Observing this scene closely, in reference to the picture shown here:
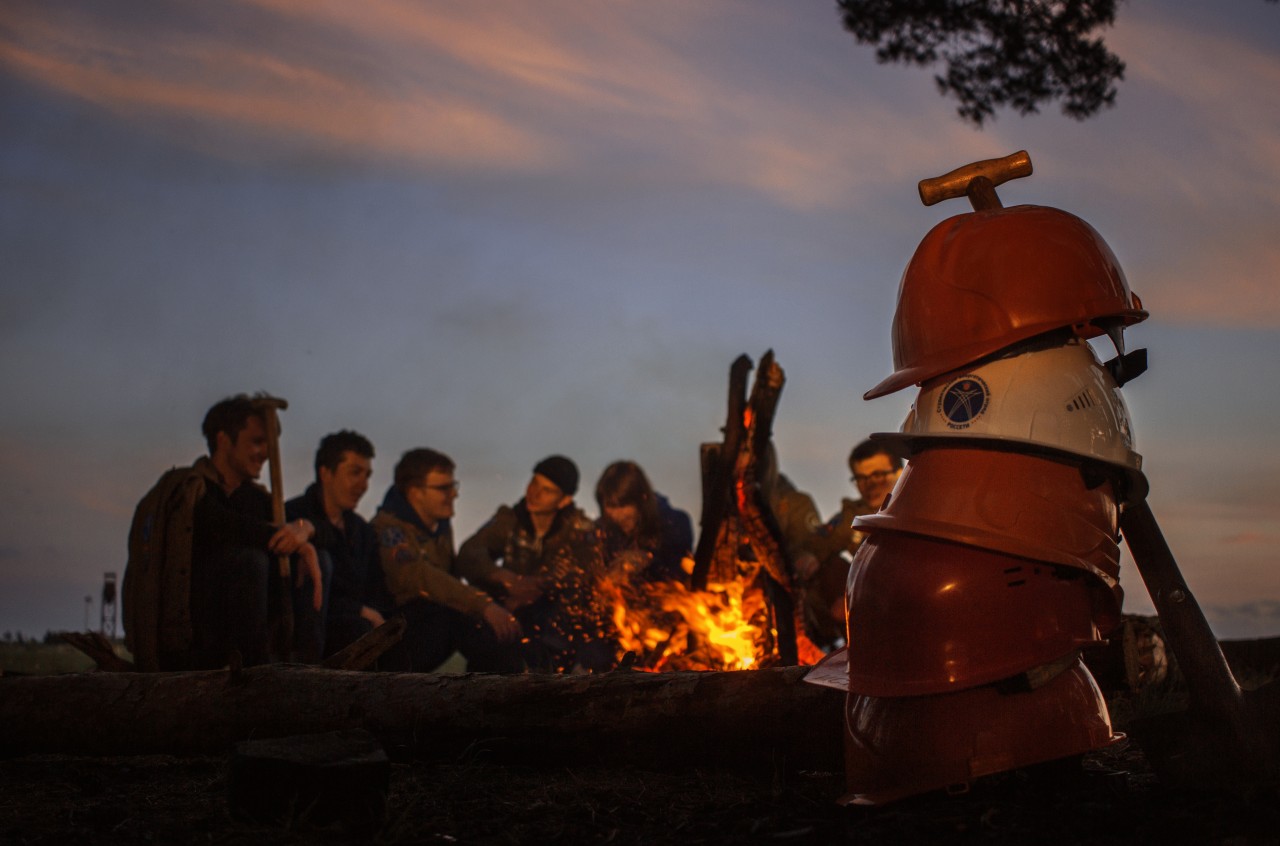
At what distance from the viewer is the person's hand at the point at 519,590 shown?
946 cm

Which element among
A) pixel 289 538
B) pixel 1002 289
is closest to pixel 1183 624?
pixel 1002 289

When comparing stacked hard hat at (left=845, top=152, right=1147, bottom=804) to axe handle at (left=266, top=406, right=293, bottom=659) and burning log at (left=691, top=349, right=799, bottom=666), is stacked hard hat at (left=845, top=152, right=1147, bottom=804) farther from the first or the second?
axe handle at (left=266, top=406, right=293, bottom=659)

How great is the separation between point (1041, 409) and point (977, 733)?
985 millimetres

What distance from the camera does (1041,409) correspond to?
3.66 m

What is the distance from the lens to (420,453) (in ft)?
32.5

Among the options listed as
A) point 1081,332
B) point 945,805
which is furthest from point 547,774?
point 1081,332

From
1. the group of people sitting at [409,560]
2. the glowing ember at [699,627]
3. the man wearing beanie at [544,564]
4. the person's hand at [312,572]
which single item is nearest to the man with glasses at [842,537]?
the group of people sitting at [409,560]

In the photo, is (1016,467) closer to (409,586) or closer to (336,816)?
(336,816)

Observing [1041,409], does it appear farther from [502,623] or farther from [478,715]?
[502,623]

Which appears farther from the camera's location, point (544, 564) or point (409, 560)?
point (544, 564)

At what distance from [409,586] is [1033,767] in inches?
245

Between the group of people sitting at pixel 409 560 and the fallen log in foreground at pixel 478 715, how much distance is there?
56.5 inches

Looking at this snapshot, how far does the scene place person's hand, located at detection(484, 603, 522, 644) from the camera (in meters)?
8.97

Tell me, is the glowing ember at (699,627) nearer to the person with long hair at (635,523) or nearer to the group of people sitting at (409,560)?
the group of people sitting at (409,560)
